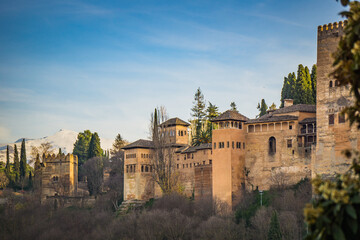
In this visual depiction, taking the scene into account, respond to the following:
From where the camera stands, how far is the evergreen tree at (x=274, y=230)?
115ft

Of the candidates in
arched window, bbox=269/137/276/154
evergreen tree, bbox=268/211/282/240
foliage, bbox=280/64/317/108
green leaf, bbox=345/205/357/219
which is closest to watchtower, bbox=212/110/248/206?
arched window, bbox=269/137/276/154

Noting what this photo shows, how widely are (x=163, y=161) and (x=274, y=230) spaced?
17.7 meters

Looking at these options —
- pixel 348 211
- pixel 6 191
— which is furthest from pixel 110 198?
pixel 348 211

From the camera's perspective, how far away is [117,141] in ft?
258

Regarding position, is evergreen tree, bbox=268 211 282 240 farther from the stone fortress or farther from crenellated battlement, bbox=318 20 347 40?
crenellated battlement, bbox=318 20 347 40

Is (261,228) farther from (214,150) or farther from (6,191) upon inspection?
(6,191)

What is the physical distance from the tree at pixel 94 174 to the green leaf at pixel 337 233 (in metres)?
58.1

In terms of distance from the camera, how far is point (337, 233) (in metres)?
6.79

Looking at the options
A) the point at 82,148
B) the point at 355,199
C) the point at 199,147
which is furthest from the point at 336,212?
the point at 82,148

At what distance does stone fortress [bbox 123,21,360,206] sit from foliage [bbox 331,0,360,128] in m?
27.8

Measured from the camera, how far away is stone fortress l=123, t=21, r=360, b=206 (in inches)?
1393

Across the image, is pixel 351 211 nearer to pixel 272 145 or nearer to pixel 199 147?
pixel 272 145

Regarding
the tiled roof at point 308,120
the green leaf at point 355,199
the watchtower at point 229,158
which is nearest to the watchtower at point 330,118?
the tiled roof at point 308,120

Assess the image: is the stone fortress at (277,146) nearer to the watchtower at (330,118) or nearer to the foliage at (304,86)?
the watchtower at (330,118)
